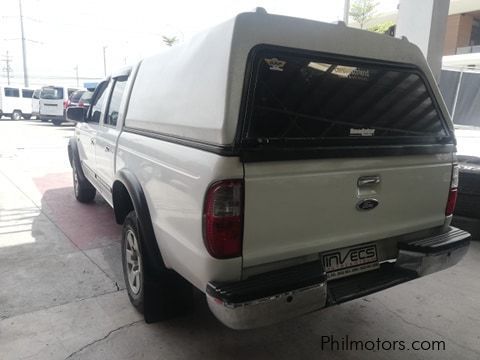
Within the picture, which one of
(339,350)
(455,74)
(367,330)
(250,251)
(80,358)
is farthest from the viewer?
(455,74)

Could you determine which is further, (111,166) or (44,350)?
(111,166)

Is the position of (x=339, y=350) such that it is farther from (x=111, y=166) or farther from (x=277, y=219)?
(x=111, y=166)

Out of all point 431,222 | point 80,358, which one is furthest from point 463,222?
point 80,358

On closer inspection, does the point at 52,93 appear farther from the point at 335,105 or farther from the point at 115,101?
the point at 335,105

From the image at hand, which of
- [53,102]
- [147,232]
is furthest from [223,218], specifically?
[53,102]

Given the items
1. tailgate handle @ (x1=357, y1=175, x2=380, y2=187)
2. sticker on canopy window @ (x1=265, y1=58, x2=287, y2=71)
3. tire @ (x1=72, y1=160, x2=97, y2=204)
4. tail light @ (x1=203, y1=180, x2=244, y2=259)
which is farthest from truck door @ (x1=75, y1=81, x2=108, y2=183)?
tailgate handle @ (x1=357, y1=175, x2=380, y2=187)

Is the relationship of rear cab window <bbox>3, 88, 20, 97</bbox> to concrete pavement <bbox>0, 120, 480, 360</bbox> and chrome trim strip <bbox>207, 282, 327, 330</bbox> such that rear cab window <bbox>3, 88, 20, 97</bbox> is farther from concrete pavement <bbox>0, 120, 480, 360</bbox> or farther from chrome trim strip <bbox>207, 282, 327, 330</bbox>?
chrome trim strip <bbox>207, 282, 327, 330</bbox>

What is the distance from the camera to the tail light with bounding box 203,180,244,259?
2039 mm

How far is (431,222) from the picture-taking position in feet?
9.55

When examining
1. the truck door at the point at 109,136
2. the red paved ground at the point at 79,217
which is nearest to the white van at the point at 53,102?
the red paved ground at the point at 79,217

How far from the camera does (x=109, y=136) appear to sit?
395 centimetres

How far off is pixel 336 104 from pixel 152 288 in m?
1.80

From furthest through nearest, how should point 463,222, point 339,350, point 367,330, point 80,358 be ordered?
point 463,222
point 367,330
point 339,350
point 80,358

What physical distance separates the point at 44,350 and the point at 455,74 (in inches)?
400
